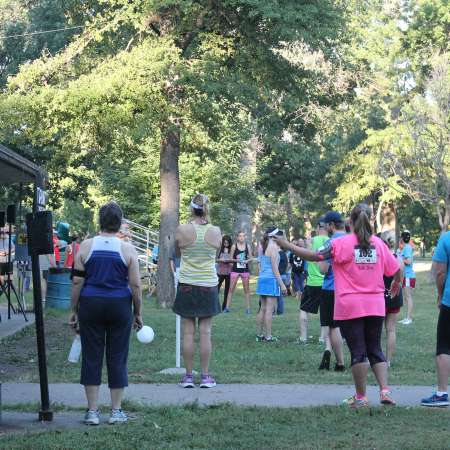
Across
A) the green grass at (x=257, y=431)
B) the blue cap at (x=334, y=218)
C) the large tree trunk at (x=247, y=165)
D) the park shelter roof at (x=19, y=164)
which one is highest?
the large tree trunk at (x=247, y=165)

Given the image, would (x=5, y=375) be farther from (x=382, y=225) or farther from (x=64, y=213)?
(x=64, y=213)

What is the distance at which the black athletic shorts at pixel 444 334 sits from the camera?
8367mm

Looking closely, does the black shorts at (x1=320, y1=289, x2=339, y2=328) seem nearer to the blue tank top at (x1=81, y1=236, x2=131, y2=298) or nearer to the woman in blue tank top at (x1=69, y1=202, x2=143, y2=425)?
the woman in blue tank top at (x1=69, y1=202, x2=143, y2=425)

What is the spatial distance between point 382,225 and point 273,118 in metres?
23.6

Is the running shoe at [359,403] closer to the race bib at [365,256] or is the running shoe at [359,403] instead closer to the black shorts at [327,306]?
the race bib at [365,256]

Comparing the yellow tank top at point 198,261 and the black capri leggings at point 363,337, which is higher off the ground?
the yellow tank top at point 198,261

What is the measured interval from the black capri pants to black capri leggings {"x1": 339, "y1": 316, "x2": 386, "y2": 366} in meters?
1.99

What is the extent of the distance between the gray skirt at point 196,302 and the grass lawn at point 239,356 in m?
0.90

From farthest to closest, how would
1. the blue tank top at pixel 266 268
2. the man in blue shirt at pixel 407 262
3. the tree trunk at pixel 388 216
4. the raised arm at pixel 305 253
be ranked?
1. the tree trunk at pixel 388 216
2. the man in blue shirt at pixel 407 262
3. the blue tank top at pixel 266 268
4. the raised arm at pixel 305 253

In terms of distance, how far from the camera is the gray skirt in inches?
370

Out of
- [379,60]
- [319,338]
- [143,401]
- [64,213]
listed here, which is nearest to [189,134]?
[319,338]

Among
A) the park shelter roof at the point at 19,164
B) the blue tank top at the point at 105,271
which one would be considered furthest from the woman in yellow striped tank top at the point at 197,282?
the blue tank top at the point at 105,271

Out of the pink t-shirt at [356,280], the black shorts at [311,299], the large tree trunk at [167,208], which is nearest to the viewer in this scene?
the pink t-shirt at [356,280]

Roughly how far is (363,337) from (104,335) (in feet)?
7.56
